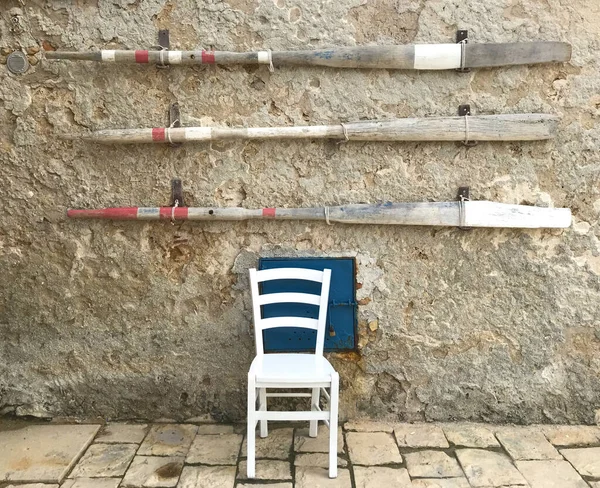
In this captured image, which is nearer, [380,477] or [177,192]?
[380,477]

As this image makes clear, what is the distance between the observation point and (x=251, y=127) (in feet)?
8.93

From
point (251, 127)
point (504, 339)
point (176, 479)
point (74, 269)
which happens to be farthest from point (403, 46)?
point (176, 479)

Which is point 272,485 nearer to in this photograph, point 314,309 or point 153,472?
point 153,472

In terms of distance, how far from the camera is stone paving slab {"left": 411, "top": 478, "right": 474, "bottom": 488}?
91.4 inches

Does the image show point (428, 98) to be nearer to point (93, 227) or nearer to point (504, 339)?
point (504, 339)

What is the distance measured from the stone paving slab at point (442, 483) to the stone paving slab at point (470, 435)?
32 centimetres

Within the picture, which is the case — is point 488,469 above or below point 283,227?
below

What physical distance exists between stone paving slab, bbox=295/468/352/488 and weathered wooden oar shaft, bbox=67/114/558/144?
5.42 feet

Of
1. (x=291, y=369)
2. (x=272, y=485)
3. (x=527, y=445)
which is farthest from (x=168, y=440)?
(x=527, y=445)

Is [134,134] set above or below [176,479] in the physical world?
above

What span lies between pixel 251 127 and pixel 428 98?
956 mm

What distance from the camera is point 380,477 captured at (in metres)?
2.37

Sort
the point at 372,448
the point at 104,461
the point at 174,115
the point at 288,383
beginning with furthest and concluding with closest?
1. the point at 174,115
2. the point at 372,448
3. the point at 104,461
4. the point at 288,383

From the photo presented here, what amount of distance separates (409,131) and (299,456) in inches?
68.7
